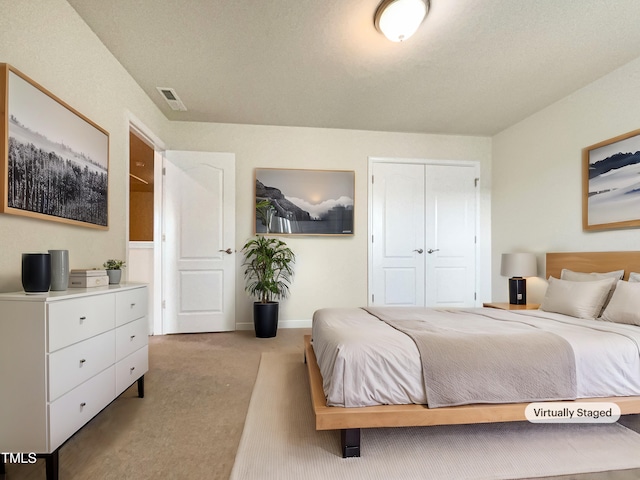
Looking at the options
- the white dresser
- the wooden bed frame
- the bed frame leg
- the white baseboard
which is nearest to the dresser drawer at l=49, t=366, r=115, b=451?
the white dresser

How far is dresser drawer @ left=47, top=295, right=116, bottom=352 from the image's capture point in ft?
4.52

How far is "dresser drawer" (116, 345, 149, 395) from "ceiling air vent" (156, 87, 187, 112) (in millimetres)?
2491

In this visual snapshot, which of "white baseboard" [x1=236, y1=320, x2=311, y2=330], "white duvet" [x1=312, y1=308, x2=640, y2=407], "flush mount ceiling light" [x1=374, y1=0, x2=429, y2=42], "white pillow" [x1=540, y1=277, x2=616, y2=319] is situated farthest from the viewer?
"white baseboard" [x1=236, y1=320, x2=311, y2=330]

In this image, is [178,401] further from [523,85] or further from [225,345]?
[523,85]

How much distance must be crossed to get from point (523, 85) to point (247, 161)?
3171 millimetres

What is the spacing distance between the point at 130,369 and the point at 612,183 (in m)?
4.11

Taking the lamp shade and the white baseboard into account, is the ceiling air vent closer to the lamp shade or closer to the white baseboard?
the white baseboard

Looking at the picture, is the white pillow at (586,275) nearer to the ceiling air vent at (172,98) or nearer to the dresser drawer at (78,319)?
the dresser drawer at (78,319)

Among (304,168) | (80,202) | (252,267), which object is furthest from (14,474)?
(304,168)

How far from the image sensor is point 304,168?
13.9ft

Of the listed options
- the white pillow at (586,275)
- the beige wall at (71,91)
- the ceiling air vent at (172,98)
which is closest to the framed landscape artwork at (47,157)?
the beige wall at (71,91)

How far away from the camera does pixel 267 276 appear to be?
12.6 ft

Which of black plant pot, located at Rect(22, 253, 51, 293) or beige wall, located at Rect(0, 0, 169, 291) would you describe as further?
beige wall, located at Rect(0, 0, 169, 291)

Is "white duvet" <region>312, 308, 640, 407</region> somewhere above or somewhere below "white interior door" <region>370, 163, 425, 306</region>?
below
